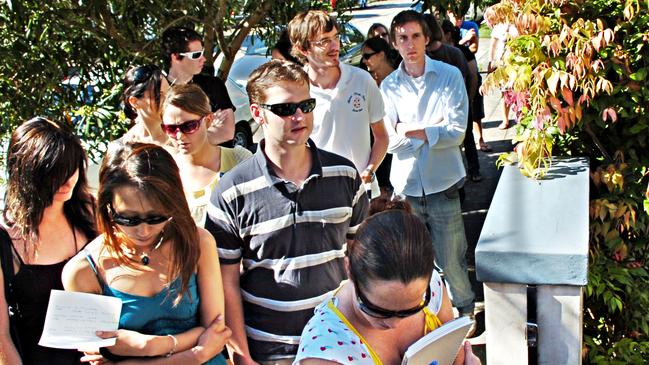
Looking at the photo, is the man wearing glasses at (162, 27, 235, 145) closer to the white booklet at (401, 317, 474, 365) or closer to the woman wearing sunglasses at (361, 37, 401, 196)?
the woman wearing sunglasses at (361, 37, 401, 196)

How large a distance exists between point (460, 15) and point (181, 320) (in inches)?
134

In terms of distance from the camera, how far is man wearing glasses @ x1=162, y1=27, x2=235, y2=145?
4984 mm

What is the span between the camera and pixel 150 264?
9.65 ft

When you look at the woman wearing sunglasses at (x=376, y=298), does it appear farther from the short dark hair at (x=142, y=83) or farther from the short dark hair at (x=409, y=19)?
the short dark hair at (x=409, y=19)

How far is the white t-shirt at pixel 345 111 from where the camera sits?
465 centimetres

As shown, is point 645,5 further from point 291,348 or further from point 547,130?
point 291,348

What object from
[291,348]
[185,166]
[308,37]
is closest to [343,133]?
[308,37]

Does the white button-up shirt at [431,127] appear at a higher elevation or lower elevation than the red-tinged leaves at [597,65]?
lower

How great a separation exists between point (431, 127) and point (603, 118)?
1277 mm


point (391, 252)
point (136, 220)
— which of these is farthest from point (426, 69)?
point (391, 252)

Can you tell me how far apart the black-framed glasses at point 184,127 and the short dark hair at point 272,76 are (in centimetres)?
62

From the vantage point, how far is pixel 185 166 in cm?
382

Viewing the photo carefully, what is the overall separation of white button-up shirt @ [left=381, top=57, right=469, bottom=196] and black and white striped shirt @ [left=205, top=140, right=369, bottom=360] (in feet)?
6.03

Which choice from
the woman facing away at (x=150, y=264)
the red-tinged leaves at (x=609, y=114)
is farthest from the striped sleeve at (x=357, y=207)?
the red-tinged leaves at (x=609, y=114)
